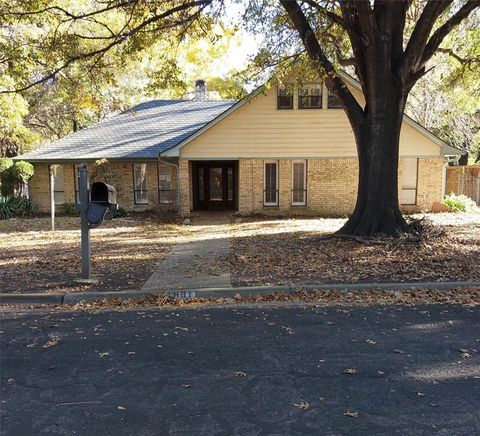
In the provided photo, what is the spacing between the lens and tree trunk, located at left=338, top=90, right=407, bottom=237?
33.9ft

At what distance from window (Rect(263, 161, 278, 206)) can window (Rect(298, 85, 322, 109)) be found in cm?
264

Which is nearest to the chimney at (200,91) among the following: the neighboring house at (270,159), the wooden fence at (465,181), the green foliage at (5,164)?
the neighboring house at (270,159)

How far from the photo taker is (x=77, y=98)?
41.8 ft

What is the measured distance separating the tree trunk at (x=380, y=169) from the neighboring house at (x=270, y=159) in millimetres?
7615

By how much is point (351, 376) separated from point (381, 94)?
780cm

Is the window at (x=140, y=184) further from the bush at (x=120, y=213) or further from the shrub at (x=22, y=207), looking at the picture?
the shrub at (x=22, y=207)

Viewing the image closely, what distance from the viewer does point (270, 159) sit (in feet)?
61.9

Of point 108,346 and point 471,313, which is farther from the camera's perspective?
point 471,313

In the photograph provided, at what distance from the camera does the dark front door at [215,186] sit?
2206 cm

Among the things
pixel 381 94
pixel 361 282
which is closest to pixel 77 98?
pixel 381 94

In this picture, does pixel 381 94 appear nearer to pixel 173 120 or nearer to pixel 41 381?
pixel 41 381

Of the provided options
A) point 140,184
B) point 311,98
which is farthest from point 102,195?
point 140,184

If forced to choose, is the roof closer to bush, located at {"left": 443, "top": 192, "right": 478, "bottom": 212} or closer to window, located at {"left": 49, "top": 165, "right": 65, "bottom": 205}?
bush, located at {"left": 443, "top": 192, "right": 478, "bottom": 212}

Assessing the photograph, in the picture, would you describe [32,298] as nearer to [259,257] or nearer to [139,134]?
[259,257]
